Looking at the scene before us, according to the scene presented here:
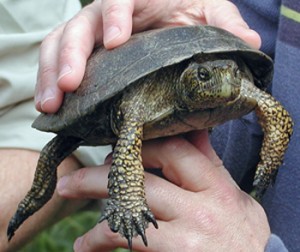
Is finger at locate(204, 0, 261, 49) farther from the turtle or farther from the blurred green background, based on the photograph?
the blurred green background

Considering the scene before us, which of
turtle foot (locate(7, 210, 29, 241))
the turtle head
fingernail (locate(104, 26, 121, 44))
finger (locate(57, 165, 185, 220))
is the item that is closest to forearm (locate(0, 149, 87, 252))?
turtle foot (locate(7, 210, 29, 241))

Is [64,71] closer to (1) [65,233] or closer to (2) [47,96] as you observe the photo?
(2) [47,96]

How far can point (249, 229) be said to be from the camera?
1.71 m

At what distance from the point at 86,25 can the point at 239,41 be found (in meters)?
0.40

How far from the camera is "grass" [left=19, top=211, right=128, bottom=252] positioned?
3.31 m

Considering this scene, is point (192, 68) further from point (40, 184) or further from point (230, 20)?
point (40, 184)

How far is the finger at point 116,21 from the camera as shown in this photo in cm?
172

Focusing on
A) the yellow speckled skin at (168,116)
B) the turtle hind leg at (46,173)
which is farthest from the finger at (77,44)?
the turtle hind leg at (46,173)

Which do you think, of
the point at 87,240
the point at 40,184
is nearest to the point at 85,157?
the point at 40,184

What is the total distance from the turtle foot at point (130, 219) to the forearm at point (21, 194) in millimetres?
862

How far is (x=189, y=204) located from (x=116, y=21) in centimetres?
47

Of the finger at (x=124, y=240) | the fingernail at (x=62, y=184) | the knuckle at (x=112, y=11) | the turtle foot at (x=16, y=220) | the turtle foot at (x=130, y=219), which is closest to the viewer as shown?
the turtle foot at (x=130, y=219)

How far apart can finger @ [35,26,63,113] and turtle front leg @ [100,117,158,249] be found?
0.24m

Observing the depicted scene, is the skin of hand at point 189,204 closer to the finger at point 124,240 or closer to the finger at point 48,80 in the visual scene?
the finger at point 124,240
